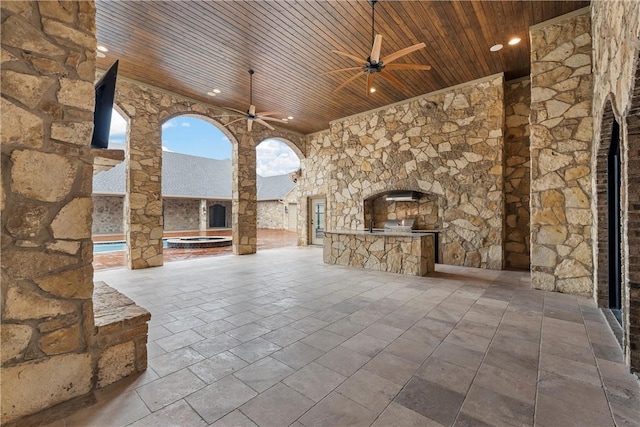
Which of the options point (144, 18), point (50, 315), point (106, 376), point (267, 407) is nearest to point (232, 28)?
point (144, 18)

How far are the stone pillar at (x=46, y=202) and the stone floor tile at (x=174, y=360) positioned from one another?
425 mm

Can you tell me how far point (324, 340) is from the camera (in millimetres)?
2471

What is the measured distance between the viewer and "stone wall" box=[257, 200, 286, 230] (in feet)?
63.0

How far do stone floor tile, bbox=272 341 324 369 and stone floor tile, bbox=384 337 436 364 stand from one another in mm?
607

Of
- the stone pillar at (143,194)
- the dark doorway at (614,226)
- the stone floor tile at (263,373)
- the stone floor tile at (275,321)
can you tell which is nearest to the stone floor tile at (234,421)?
the stone floor tile at (263,373)

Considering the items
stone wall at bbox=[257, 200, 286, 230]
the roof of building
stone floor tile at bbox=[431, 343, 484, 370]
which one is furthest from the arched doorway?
stone floor tile at bbox=[431, 343, 484, 370]

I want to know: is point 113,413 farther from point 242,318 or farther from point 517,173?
point 517,173

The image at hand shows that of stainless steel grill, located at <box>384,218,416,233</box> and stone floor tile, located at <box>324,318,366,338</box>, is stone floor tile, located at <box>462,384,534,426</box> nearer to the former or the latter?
stone floor tile, located at <box>324,318,366,338</box>

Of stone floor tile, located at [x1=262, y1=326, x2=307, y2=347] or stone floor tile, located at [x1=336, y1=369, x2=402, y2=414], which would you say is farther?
stone floor tile, located at [x1=262, y1=326, x2=307, y2=347]

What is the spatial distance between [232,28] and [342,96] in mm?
3030

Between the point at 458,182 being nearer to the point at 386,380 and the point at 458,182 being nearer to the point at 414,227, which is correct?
the point at 414,227

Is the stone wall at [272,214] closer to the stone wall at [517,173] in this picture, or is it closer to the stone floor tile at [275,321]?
the stone wall at [517,173]

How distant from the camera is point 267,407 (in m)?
1.62

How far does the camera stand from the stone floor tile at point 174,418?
58.8 inches
